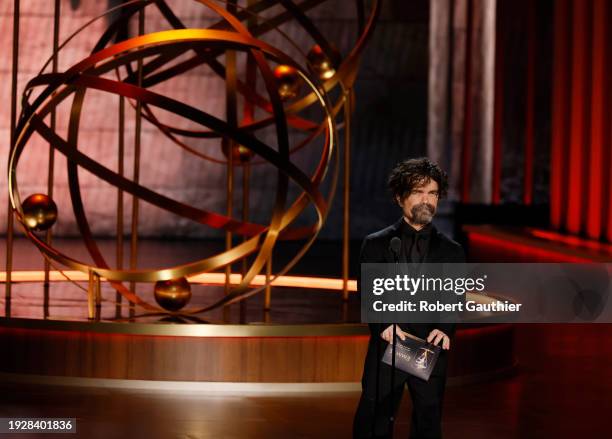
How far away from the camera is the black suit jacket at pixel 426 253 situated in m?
3.86

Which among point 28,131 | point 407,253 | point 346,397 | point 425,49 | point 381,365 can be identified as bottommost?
point 346,397

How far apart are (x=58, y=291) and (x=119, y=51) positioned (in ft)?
6.61

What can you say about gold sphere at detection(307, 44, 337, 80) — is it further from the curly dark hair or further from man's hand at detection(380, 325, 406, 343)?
man's hand at detection(380, 325, 406, 343)

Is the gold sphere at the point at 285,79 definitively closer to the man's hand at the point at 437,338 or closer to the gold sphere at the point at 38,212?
the gold sphere at the point at 38,212

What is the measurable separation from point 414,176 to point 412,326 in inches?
18.2

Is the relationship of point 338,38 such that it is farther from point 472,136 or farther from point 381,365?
point 381,365

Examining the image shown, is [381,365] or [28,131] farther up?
[28,131]

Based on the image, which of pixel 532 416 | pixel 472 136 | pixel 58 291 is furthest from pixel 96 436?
pixel 472 136

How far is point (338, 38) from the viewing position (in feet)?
53.8

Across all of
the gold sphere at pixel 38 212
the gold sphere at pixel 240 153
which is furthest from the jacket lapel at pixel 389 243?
the gold sphere at pixel 240 153

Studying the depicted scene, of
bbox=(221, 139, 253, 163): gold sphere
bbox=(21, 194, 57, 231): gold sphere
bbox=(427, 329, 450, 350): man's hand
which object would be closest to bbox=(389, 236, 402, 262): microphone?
bbox=(427, 329, 450, 350): man's hand

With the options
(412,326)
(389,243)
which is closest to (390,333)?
(412,326)

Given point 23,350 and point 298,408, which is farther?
point 23,350

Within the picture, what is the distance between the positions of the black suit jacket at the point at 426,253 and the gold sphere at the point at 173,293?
2857 millimetres
